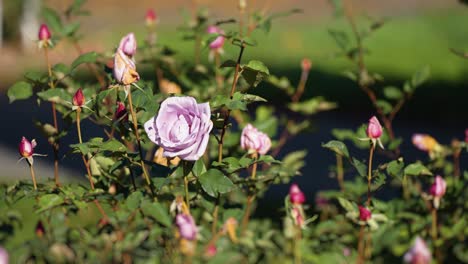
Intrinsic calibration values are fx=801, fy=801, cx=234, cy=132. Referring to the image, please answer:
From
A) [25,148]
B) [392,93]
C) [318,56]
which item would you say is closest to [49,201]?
[25,148]

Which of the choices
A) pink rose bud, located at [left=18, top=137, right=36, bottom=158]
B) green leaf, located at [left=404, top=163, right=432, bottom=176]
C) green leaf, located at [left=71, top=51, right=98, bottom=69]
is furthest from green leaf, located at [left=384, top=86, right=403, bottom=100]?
pink rose bud, located at [left=18, top=137, right=36, bottom=158]

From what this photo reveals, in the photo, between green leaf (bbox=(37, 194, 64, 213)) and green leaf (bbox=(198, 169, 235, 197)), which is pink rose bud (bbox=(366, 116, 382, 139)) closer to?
green leaf (bbox=(198, 169, 235, 197))

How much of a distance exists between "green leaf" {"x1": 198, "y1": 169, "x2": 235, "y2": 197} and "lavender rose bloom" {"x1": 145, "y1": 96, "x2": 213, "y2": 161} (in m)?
0.13

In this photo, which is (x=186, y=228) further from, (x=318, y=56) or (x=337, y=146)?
(x=318, y=56)

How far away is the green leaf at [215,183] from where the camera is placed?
5.47 ft

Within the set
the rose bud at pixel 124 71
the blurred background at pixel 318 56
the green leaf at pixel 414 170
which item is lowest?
the blurred background at pixel 318 56

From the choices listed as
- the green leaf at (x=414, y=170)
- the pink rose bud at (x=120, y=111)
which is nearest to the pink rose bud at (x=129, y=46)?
the pink rose bud at (x=120, y=111)

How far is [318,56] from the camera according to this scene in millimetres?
11172

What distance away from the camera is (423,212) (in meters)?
2.50

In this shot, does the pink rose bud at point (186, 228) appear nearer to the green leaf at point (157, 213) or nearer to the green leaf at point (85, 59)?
the green leaf at point (157, 213)

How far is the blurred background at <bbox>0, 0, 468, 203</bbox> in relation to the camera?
684cm

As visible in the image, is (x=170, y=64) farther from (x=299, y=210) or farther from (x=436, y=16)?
(x=436, y=16)

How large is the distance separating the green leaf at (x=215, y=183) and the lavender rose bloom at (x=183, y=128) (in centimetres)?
13

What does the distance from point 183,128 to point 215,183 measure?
6.6 inches
